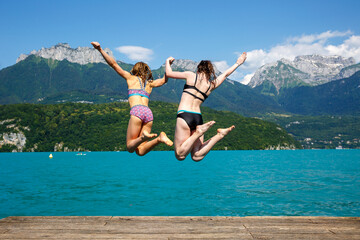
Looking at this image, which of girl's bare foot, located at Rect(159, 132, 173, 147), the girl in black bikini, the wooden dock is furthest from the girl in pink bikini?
the wooden dock

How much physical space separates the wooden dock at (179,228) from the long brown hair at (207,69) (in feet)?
11.2

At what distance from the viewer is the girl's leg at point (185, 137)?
6.46m

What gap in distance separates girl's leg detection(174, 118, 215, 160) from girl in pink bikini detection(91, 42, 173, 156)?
0.55 meters

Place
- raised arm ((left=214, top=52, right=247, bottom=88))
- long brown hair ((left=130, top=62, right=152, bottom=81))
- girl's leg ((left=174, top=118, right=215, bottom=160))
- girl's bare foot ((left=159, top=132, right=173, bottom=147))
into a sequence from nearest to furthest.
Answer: girl's bare foot ((left=159, top=132, right=173, bottom=147))
girl's leg ((left=174, top=118, right=215, bottom=160))
raised arm ((left=214, top=52, right=247, bottom=88))
long brown hair ((left=130, top=62, right=152, bottom=81))

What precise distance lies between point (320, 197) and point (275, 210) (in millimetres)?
15338

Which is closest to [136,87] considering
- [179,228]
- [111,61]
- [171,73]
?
[111,61]

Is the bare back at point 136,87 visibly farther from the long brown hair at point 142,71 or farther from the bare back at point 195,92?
the bare back at point 195,92

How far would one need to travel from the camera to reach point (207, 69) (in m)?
7.04

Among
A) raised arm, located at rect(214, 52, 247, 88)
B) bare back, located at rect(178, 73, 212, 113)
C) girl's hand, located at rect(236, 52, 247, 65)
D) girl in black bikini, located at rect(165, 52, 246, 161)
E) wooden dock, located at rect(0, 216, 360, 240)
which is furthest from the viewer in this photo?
girl's hand, located at rect(236, 52, 247, 65)

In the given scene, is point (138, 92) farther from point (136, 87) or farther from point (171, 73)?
point (171, 73)

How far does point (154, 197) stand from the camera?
166 feet

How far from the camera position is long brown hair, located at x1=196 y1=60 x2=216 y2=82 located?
704 centimetres

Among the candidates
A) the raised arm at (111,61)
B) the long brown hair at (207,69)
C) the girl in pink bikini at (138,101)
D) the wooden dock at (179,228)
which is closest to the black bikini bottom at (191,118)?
the girl in pink bikini at (138,101)

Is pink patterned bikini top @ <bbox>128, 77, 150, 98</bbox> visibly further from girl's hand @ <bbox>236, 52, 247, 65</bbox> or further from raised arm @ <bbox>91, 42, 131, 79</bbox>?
girl's hand @ <bbox>236, 52, 247, 65</bbox>
